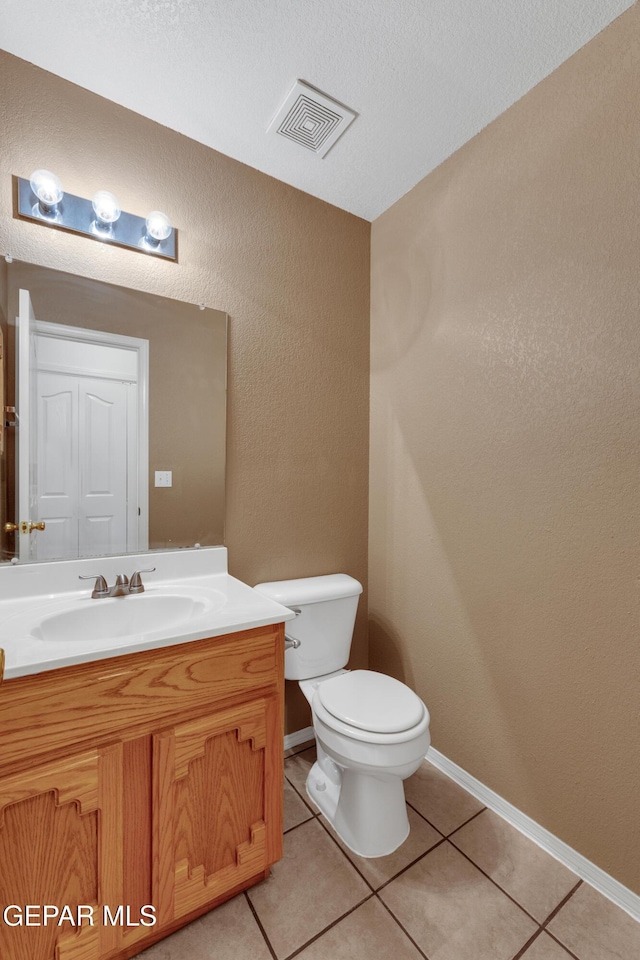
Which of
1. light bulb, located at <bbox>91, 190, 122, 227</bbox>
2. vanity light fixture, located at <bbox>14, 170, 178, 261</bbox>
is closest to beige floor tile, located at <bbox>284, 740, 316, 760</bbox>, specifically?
vanity light fixture, located at <bbox>14, 170, 178, 261</bbox>

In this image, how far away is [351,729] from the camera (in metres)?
1.31

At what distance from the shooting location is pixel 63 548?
4.54 feet

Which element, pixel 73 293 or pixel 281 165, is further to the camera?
pixel 281 165

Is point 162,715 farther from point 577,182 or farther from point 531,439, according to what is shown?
point 577,182

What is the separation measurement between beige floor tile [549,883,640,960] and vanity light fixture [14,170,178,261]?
2.37 m

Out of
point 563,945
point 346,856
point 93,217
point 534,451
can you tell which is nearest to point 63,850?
point 346,856

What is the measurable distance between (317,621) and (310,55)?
190cm

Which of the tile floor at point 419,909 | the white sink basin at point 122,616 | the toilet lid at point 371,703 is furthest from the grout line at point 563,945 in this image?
the white sink basin at point 122,616

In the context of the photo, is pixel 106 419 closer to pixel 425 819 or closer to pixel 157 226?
pixel 157 226

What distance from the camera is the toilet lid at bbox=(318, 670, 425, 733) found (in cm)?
131

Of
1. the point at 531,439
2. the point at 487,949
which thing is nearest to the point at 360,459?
the point at 531,439

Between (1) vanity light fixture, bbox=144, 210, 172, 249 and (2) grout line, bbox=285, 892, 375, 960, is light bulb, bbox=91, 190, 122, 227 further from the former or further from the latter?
(2) grout line, bbox=285, 892, 375, 960

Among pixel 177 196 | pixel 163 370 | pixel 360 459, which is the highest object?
pixel 177 196

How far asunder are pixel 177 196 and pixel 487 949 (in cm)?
248
